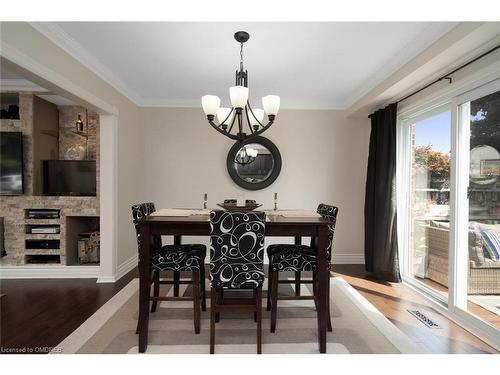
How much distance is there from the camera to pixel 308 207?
14.0 feet

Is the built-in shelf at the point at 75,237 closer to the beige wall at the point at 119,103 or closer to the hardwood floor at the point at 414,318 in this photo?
the beige wall at the point at 119,103

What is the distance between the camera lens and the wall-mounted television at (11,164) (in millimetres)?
3463

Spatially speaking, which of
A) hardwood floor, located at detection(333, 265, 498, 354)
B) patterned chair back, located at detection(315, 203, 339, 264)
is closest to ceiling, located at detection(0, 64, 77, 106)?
patterned chair back, located at detection(315, 203, 339, 264)

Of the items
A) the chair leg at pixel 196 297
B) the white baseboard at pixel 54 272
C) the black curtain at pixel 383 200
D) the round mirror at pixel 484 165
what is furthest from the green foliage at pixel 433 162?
the white baseboard at pixel 54 272

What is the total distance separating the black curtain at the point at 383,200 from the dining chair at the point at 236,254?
2.26m

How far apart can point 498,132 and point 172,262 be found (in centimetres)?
280

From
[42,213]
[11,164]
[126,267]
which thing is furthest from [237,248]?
[11,164]

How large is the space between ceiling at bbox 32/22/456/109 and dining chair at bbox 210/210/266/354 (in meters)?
1.60

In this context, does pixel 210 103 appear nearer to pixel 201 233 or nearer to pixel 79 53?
pixel 201 233

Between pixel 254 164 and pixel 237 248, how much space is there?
2.42m

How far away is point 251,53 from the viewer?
8.86ft

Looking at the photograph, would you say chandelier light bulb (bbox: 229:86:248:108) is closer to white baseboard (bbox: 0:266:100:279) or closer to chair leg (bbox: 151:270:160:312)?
chair leg (bbox: 151:270:160:312)

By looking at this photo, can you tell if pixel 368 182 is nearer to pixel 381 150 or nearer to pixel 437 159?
pixel 381 150

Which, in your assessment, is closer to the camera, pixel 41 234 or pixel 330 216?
pixel 330 216
